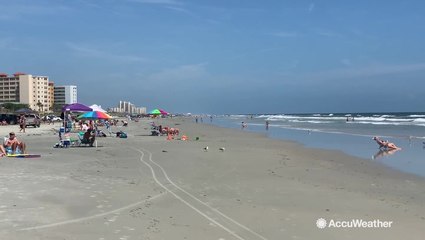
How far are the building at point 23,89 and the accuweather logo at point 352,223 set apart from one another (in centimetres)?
16202

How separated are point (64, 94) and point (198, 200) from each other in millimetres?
182560

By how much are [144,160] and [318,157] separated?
8033 millimetres

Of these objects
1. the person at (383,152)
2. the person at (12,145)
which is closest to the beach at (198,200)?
the person at (12,145)

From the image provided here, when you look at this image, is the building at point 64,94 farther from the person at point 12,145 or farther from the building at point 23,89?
the person at point 12,145

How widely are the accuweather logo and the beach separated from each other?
11 centimetres

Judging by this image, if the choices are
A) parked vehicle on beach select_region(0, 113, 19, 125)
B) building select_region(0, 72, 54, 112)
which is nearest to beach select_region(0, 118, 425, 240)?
parked vehicle on beach select_region(0, 113, 19, 125)

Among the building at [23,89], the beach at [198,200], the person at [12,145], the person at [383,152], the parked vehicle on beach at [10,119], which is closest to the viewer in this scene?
the beach at [198,200]

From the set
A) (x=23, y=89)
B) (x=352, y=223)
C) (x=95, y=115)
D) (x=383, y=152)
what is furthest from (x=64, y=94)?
(x=352, y=223)

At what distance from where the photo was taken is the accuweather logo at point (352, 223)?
276 inches

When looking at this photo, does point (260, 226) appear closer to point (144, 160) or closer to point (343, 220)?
point (343, 220)

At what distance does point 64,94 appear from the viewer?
180375 millimetres

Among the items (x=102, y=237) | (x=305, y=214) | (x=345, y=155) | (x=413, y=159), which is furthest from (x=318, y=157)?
(x=102, y=237)

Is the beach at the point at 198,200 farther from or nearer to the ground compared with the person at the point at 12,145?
nearer to the ground

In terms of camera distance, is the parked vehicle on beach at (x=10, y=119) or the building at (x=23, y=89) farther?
the building at (x=23, y=89)
